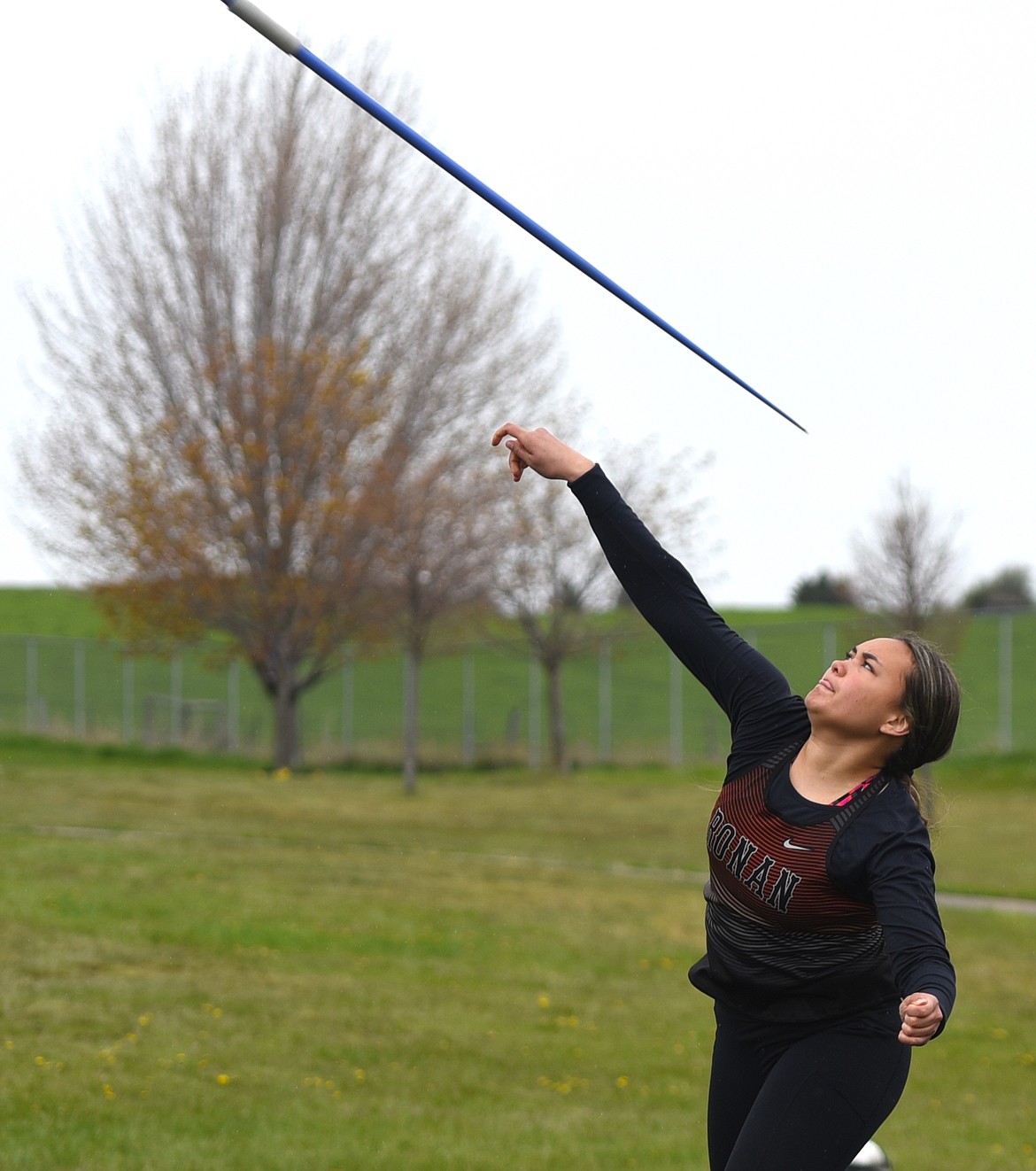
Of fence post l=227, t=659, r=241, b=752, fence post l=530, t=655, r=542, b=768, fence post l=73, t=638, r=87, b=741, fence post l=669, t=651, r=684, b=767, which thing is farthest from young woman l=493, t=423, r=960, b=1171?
fence post l=73, t=638, r=87, b=741

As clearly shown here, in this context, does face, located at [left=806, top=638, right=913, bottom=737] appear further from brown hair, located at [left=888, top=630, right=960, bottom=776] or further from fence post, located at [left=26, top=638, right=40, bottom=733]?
fence post, located at [left=26, top=638, right=40, bottom=733]

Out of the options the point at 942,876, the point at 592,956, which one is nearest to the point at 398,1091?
the point at 592,956

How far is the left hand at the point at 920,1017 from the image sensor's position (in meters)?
2.97

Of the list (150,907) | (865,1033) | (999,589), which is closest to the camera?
(865,1033)

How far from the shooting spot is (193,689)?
40.2 m

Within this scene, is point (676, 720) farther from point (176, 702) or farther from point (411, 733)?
point (176, 702)

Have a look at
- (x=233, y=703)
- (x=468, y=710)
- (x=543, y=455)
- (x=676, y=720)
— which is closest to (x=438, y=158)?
(x=543, y=455)

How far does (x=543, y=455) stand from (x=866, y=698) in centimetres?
92

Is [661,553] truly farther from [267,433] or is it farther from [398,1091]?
[267,433]

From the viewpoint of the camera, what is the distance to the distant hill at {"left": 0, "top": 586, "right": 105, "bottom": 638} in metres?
52.8

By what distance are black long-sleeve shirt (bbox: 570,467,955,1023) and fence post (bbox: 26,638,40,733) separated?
1346 inches

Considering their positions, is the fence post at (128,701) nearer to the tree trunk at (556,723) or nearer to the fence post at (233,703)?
the fence post at (233,703)

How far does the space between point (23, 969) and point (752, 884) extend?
7.45 meters

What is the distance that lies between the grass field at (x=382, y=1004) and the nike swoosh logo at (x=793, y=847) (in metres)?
0.53
